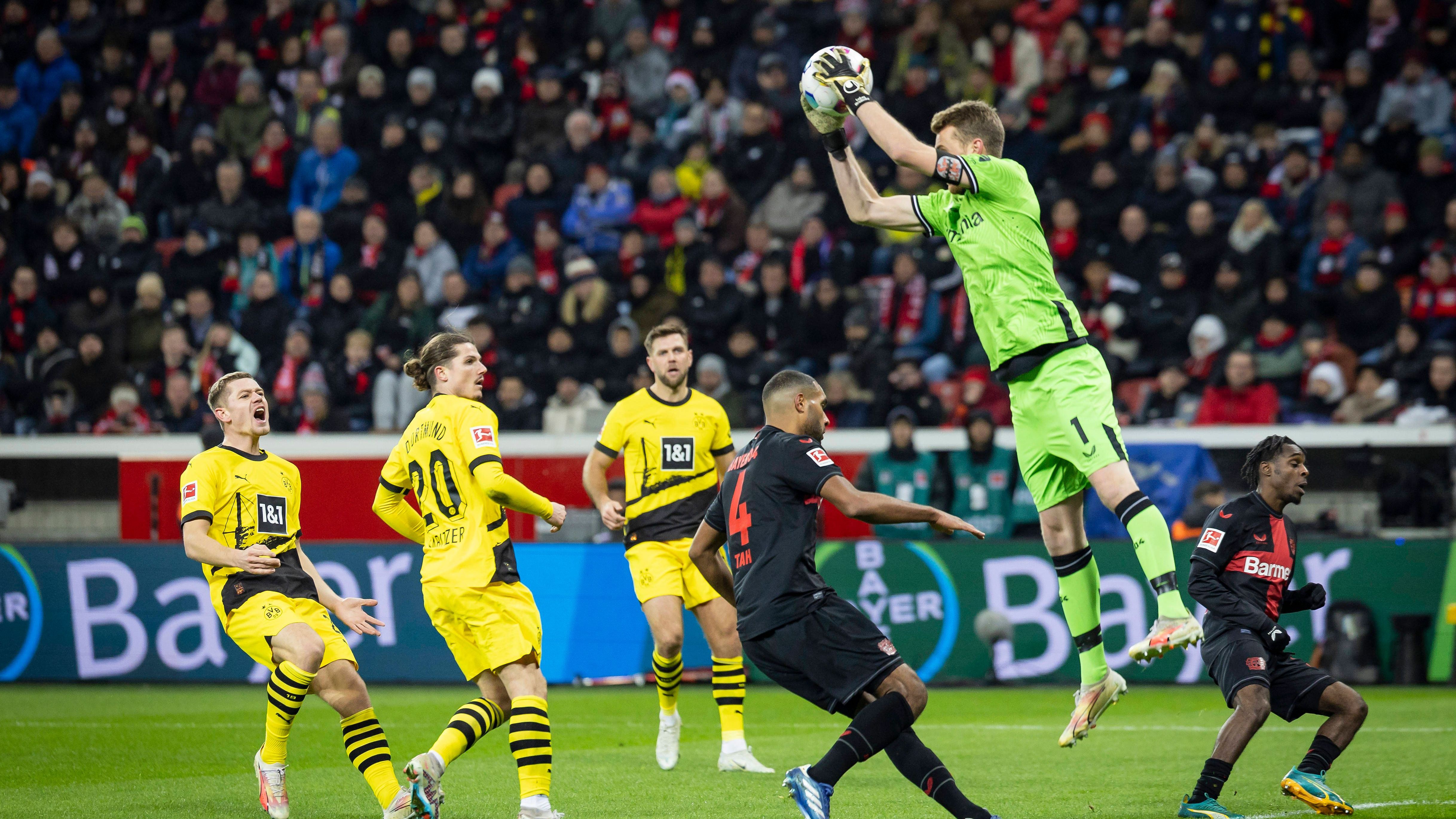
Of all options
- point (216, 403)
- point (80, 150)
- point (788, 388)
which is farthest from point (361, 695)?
point (80, 150)

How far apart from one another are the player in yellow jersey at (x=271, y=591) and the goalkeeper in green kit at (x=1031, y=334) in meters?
3.10

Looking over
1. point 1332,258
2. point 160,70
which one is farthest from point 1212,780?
point 160,70

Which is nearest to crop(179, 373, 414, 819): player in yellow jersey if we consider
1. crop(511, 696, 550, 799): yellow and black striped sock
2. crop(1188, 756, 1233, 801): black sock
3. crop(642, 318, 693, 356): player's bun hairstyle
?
crop(511, 696, 550, 799): yellow and black striped sock

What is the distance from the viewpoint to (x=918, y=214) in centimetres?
679

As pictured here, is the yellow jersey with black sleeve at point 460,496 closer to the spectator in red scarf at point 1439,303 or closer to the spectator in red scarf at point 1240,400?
the spectator in red scarf at point 1240,400

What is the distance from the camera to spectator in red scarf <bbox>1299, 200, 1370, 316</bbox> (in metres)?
15.6

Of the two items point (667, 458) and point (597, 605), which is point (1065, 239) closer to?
point (597, 605)

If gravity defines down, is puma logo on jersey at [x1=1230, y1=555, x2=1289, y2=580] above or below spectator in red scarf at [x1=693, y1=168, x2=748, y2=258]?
below

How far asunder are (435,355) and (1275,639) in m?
4.19

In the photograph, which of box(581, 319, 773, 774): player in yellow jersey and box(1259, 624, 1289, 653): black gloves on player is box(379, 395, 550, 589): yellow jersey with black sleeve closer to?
box(581, 319, 773, 774): player in yellow jersey

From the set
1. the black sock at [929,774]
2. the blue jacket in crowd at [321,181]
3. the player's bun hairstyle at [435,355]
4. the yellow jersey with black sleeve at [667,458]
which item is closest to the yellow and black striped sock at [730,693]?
the yellow jersey with black sleeve at [667,458]

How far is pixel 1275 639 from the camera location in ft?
23.0

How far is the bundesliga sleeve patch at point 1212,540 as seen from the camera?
23.7 feet

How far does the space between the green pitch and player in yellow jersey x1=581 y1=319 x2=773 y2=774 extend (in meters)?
0.71
